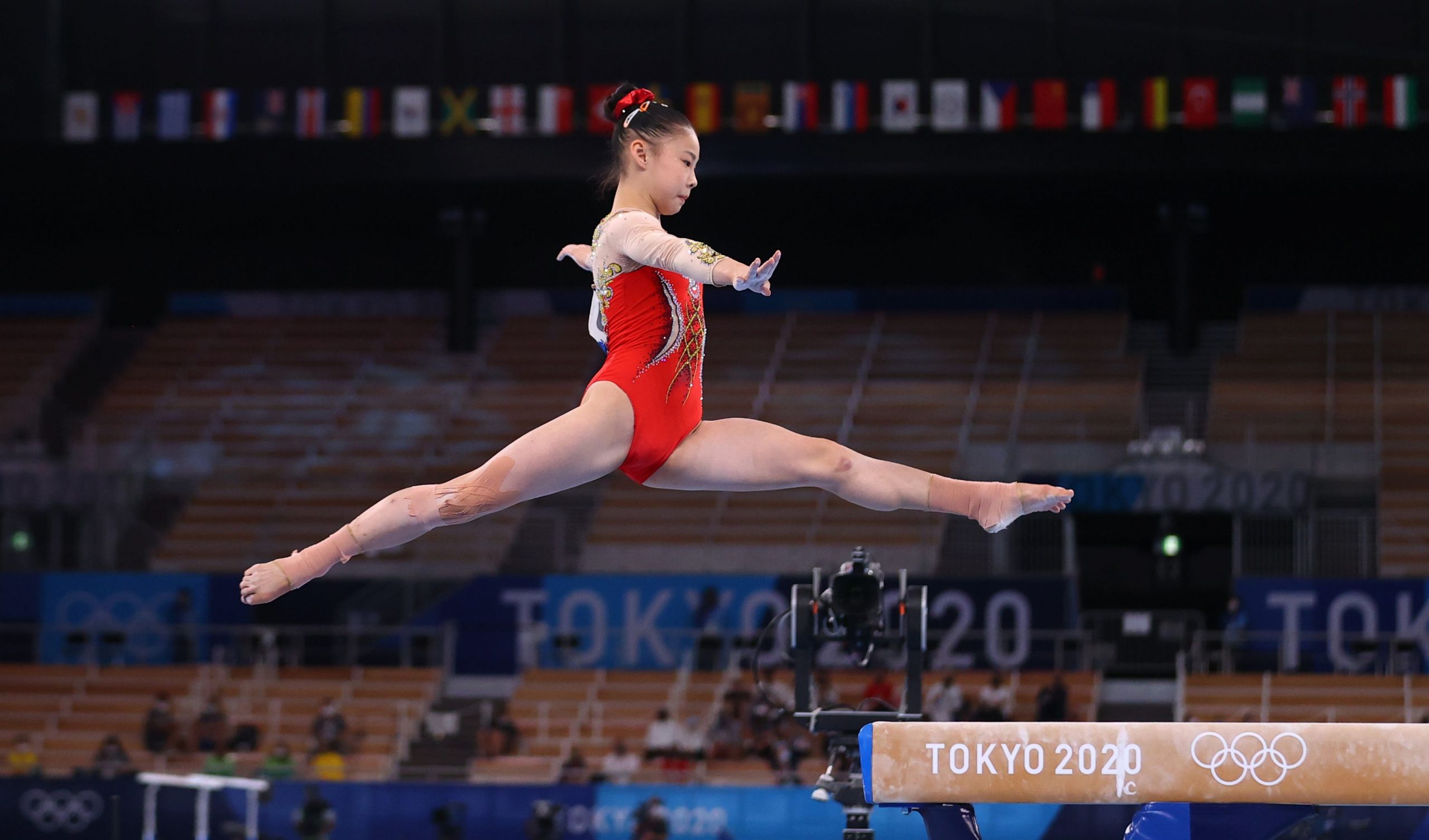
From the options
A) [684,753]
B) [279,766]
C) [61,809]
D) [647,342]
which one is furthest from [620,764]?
[647,342]

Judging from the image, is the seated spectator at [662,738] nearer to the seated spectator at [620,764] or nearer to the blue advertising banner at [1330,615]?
the seated spectator at [620,764]

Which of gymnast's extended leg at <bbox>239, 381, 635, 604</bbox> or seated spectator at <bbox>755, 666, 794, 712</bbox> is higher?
gymnast's extended leg at <bbox>239, 381, 635, 604</bbox>

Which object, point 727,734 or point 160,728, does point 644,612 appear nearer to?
point 727,734

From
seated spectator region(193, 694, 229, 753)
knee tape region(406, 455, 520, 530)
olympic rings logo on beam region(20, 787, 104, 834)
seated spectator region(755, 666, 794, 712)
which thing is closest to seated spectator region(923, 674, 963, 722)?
seated spectator region(755, 666, 794, 712)

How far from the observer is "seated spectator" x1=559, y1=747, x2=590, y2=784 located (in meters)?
14.0

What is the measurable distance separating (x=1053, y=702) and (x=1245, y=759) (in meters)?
10.4

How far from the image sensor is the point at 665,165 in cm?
441

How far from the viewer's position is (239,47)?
Answer: 19547mm

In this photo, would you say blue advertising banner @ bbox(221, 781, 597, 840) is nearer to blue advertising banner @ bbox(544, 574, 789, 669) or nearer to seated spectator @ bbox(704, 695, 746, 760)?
seated spectator @ bbox(704, 695, 746, 760)

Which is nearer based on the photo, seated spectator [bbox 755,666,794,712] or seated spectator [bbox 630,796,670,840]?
seated spectator [bbox 630,796,670,840]

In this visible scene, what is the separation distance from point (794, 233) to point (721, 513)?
471cm

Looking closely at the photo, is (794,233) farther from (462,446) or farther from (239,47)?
(239,47)

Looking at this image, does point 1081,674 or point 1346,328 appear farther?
Answer: point 1346,328

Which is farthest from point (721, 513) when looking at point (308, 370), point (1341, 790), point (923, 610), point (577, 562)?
point (1341, 790)
